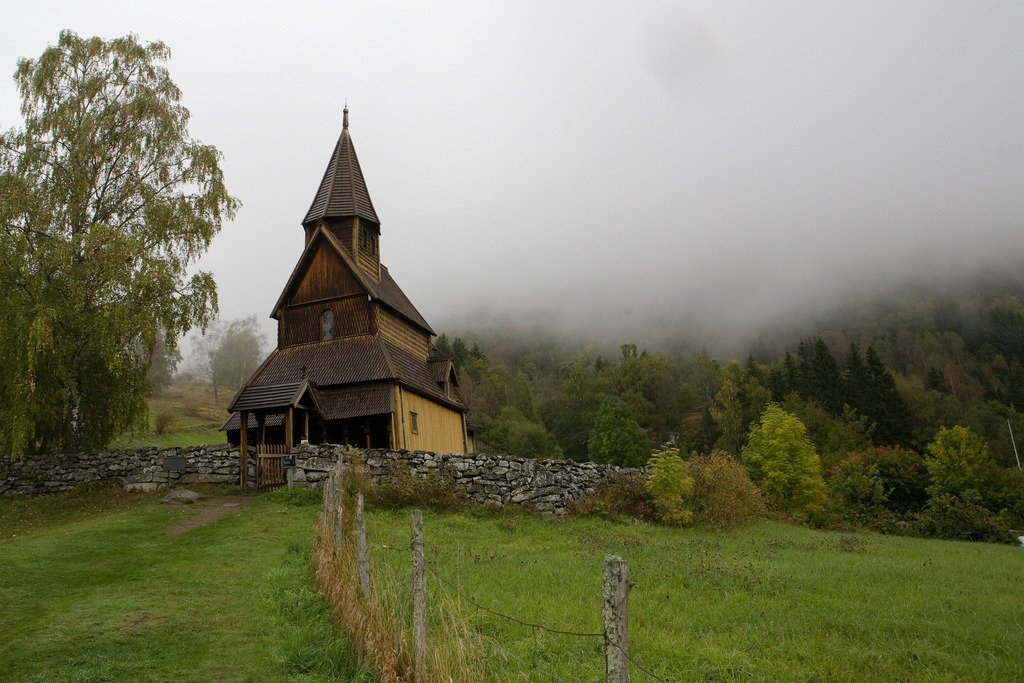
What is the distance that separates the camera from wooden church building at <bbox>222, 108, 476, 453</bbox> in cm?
2681

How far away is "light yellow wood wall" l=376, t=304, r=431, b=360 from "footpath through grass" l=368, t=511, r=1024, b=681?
511 inches

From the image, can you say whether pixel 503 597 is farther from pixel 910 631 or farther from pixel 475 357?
pixel 475 357

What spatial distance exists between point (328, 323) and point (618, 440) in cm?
4430

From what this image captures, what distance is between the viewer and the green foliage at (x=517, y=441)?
215ft

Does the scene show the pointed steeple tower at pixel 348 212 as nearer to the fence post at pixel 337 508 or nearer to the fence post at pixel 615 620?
the fence post at pixel 337 508

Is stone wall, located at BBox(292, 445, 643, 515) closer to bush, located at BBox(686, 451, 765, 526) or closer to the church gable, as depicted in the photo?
bush, located at BBox(686, 451, 765, 526)

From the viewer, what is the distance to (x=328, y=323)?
30.6 meters

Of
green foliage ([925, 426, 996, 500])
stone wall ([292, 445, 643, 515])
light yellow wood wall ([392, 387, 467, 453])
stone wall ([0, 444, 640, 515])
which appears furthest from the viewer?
green foliage ([925, 426, 996, 500])

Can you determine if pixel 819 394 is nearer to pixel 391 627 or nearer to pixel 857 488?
pixel 857 488

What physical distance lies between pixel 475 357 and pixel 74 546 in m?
87.6

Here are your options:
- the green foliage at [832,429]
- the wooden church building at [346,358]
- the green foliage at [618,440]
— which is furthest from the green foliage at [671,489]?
the green foliage at [618,440]

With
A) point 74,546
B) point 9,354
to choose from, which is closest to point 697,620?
point 74,546

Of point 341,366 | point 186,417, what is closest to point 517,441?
point 186,417

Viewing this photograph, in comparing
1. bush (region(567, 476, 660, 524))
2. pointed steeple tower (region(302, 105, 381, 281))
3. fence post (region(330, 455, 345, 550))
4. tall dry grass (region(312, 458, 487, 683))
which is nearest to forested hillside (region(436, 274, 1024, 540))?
bush (region(567, 476, 660, 524))
